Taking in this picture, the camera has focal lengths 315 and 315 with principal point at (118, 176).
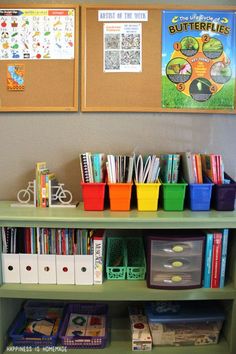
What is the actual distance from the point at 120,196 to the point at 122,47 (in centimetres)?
83

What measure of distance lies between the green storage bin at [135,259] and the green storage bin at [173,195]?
0.33 m

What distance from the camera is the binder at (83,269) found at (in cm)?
158

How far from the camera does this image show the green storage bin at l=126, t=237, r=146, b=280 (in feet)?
5.41

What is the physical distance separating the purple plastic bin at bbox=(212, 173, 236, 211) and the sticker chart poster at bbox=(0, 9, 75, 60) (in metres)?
1.08

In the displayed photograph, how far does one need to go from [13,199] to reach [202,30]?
57.0 inches

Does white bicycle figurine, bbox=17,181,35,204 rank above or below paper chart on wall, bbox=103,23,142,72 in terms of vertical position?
below

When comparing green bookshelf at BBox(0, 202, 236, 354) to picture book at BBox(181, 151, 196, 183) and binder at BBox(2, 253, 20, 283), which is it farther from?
picture book at BBox(181, 151, 196, 183)

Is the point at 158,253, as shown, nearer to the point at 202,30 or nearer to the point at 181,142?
the point at 181,142

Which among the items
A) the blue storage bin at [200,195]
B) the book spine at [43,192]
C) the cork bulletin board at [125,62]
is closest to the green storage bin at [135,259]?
the blue storage bin at [200,195]

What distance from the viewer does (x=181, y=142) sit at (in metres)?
1.83

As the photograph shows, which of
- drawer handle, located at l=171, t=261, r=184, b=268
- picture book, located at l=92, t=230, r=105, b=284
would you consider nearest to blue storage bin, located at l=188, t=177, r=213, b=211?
drawer handle, located at l=171, t=261, r=184, b=268

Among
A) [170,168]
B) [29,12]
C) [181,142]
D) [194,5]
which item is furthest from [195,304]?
[29,12]

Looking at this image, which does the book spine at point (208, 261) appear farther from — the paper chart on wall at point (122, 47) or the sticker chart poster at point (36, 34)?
the sticker chart poster at point (36, 34)

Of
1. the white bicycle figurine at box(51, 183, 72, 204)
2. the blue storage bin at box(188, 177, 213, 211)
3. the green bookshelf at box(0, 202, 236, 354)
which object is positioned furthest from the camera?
the white bicycle figurine at box(51, 183, 72, 204)
